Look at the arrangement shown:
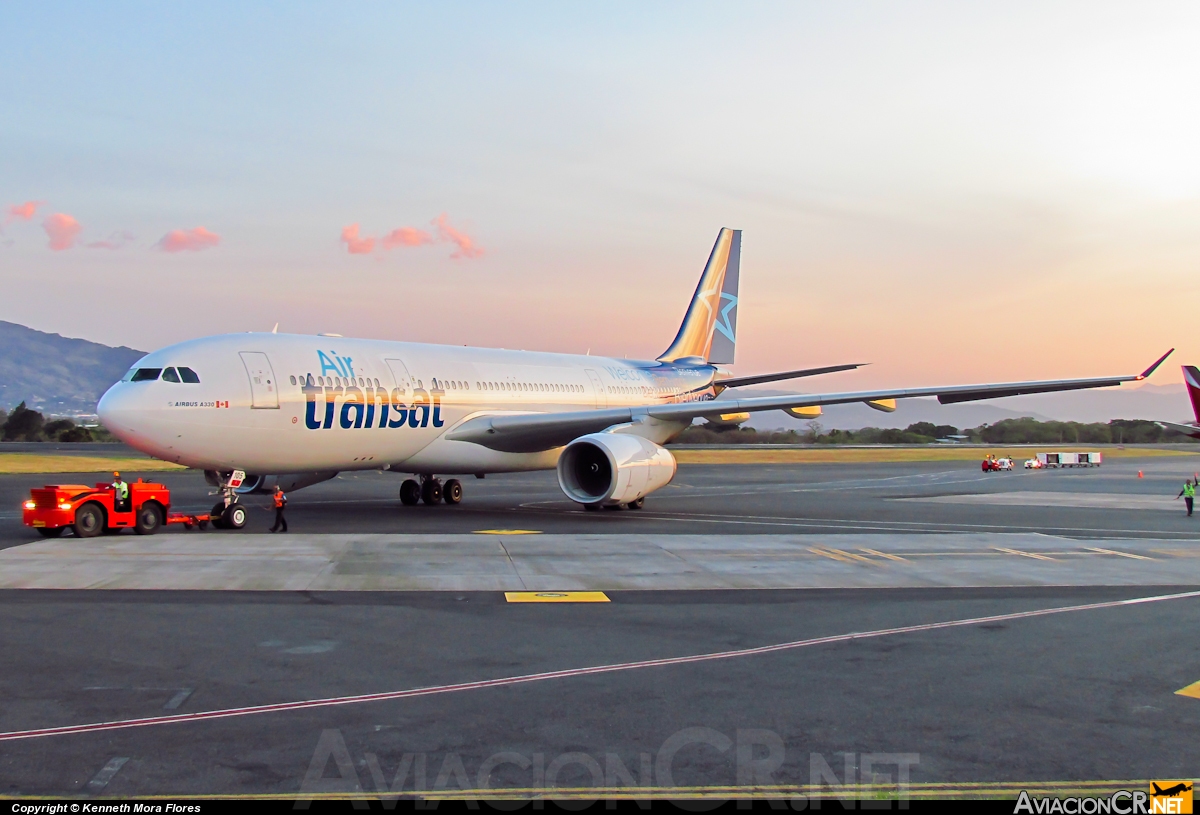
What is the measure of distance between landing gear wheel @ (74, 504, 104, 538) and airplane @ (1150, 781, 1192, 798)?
17320 mm

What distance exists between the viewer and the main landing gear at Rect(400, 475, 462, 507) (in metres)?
27.5

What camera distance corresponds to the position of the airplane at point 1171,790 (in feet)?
18.6

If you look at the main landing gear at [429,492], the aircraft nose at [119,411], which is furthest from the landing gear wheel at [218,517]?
the main landing gear at [429,492]

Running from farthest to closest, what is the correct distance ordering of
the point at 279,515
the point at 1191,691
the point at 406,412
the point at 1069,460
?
the point at 1069,460, the point at 406,412, the point at 279,515, the point at 1191,691

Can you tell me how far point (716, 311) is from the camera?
126 feet

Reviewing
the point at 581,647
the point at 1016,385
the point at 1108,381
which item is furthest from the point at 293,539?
the point at 1108,381

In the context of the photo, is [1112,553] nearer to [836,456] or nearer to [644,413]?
[644,413]

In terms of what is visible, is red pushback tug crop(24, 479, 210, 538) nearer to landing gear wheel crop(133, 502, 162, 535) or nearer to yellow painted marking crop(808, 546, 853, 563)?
landing gear wheel crop(133, 502, 162, 535)

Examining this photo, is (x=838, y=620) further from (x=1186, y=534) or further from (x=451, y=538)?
(x=1186, y=534)

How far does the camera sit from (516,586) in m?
13.2

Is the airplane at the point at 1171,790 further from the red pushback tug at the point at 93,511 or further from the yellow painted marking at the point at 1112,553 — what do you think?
the red pushback tug at the point at 93,511

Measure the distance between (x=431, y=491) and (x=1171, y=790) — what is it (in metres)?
23.2

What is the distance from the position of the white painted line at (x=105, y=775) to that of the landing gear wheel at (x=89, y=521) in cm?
1332

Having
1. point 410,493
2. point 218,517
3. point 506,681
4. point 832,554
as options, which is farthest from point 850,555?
point 410,493
